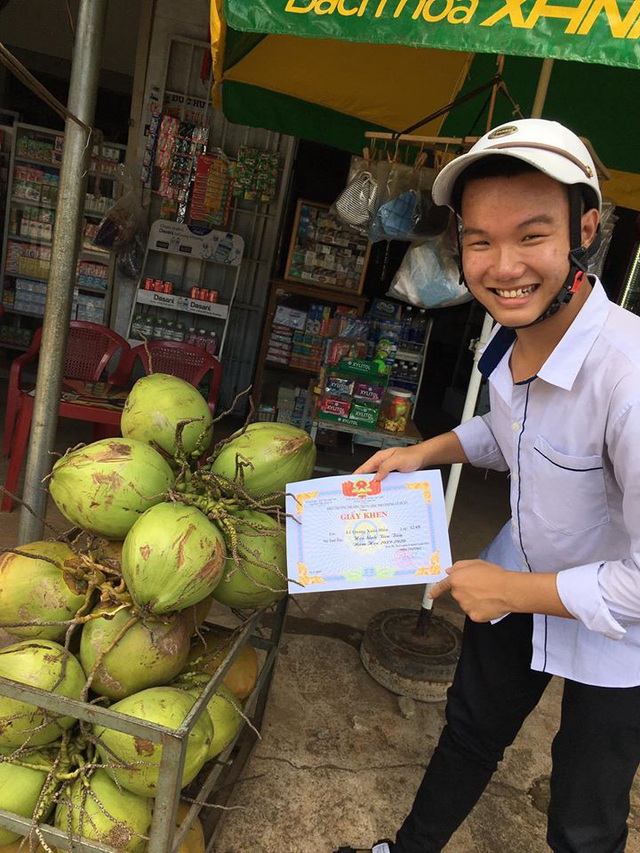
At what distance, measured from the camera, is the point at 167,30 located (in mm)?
5250

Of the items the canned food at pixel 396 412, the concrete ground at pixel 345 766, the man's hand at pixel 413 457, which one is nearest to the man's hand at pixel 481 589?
the man's hand at pixel 413 457

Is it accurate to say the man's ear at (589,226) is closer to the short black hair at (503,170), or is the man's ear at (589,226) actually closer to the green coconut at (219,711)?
the short black hair at (503,170)

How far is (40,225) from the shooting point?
20.1ft

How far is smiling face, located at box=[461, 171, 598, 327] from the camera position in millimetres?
1205

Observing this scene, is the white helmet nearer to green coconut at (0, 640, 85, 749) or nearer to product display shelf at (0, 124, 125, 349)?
green coconut at (0, 640, 85, 749)

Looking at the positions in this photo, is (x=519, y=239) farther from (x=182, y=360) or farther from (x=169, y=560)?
(x=182, y=360)

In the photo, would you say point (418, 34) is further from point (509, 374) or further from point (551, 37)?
point (509, 374)

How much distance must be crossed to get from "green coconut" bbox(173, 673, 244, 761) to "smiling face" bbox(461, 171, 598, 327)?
1086mm

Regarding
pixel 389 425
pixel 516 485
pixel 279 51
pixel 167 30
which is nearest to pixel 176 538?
pixel 516 485

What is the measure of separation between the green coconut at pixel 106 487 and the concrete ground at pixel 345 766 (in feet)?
1.48

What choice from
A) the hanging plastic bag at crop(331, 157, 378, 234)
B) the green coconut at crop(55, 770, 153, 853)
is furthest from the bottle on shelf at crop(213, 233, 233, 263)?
the green coconut at crop(55, 770, 153, 853)

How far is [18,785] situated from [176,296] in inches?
184

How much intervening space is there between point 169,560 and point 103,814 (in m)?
0.56

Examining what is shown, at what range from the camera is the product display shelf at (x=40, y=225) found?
5938 millimetres
